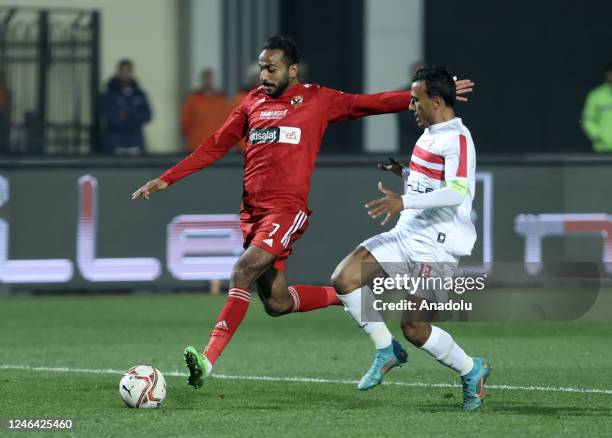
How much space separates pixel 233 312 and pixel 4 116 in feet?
28.9

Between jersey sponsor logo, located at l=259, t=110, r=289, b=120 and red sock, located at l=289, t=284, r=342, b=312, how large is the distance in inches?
42.6

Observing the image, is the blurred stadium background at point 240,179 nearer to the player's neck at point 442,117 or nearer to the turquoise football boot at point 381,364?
the turquoise football boot at point 381,364

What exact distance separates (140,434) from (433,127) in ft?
7.87

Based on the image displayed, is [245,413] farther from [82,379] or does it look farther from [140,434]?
[82,379]

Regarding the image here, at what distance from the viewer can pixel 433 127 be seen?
8609mm

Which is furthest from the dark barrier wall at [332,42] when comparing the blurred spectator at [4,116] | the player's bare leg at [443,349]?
the player's bare leg at [443,349]

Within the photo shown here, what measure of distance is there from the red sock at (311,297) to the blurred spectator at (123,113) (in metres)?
8.15

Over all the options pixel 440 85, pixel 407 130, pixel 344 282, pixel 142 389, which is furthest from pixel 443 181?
Result: pixel 407 130

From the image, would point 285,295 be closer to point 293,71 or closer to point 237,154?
point 293,71

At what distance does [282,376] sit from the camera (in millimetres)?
10164

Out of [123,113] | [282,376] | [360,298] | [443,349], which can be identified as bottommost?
[282,376]

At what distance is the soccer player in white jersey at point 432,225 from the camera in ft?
27.5

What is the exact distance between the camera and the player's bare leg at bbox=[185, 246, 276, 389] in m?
8.45

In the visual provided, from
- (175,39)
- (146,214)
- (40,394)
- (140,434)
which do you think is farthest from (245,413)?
(175,39)
